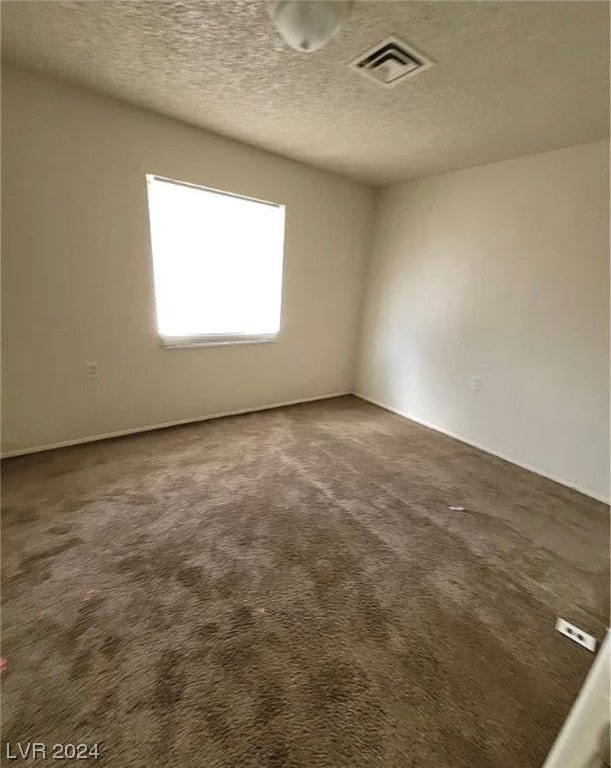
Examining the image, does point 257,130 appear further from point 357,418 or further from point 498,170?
point 357,418

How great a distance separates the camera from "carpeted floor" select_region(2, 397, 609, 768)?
1.04 meters

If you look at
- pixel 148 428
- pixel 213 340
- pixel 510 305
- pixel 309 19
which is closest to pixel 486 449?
pixel 510 305

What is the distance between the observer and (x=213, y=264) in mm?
2895

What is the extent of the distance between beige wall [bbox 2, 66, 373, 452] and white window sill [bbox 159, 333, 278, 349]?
6 cm

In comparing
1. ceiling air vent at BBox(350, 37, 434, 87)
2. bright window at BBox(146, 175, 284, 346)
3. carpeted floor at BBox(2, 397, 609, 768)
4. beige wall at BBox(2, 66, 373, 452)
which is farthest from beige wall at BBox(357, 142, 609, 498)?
ceiling air vent at BBox(350, 37, 434, 87)

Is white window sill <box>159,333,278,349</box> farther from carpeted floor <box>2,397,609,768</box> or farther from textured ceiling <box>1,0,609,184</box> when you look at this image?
textured ceiling <box>1,0,609,184</box>

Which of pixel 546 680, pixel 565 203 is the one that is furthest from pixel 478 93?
pixel 546 680

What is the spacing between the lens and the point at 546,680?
1235 millimetres

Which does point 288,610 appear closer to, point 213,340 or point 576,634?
point 576,634

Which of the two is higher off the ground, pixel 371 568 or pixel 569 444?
pixel 569 444

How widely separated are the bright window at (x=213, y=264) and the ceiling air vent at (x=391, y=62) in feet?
4.97

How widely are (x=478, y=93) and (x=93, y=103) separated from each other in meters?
2.24

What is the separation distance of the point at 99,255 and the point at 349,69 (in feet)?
6.22

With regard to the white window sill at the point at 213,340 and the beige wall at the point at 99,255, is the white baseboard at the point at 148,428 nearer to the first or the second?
the beige wall at the point at 99,255
